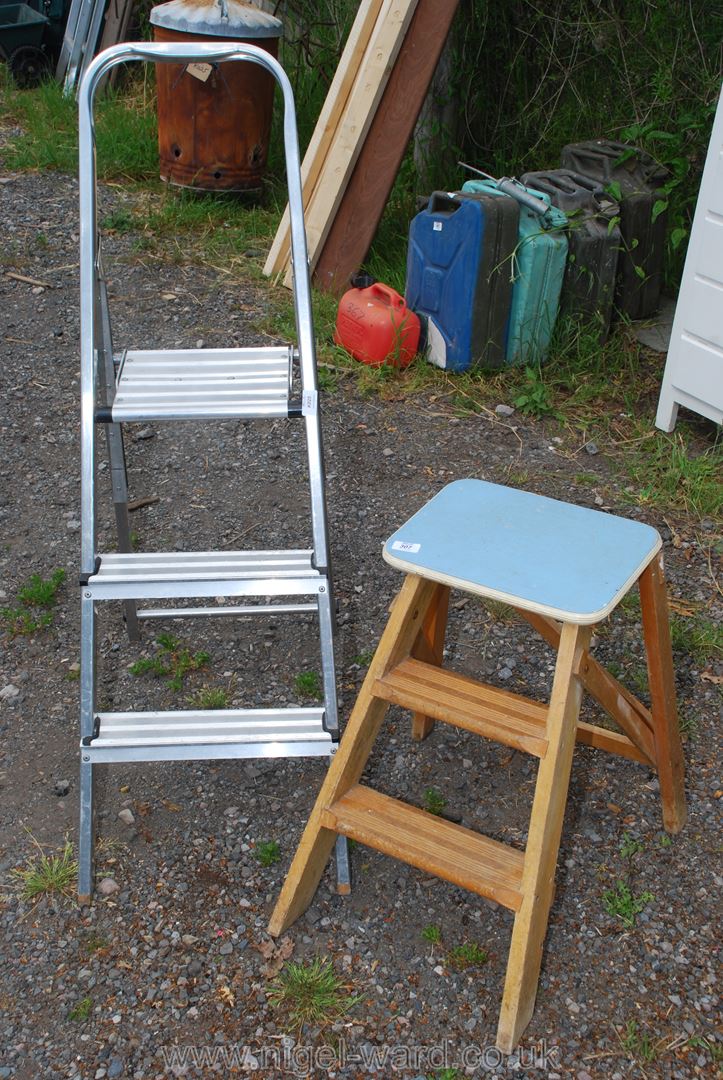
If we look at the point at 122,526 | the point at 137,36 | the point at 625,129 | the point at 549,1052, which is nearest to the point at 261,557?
the point at 122,526

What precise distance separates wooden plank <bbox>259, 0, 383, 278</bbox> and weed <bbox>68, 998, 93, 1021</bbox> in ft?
12.8

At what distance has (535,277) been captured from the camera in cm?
450

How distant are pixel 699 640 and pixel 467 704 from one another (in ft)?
4.15

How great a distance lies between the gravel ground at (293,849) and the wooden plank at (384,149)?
5.11 feet

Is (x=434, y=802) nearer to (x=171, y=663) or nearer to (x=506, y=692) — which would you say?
(x=506, y=692)

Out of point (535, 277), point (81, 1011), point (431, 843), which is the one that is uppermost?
point (535, 277)

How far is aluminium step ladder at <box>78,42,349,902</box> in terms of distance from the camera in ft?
7.22

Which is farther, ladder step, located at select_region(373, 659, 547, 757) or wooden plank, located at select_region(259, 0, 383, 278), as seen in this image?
wooden plank, located at select_region(259, 0, 383, 278)

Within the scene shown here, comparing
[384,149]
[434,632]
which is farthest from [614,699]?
[384,149]

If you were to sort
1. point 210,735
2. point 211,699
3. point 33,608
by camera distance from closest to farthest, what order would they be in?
point 210,735 < point 211,699 < point 33,608

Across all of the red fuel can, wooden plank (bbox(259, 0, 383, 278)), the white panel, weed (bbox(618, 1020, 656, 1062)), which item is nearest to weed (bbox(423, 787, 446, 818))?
weed (bbox(618, 1020, 656, 1062))

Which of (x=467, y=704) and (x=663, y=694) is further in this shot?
(x=663, y=694)

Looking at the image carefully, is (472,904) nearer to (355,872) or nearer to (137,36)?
(355,872)

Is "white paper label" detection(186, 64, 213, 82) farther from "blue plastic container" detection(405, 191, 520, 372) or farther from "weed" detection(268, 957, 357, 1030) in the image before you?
"weed" detection(268, 957, 357, 1030)
